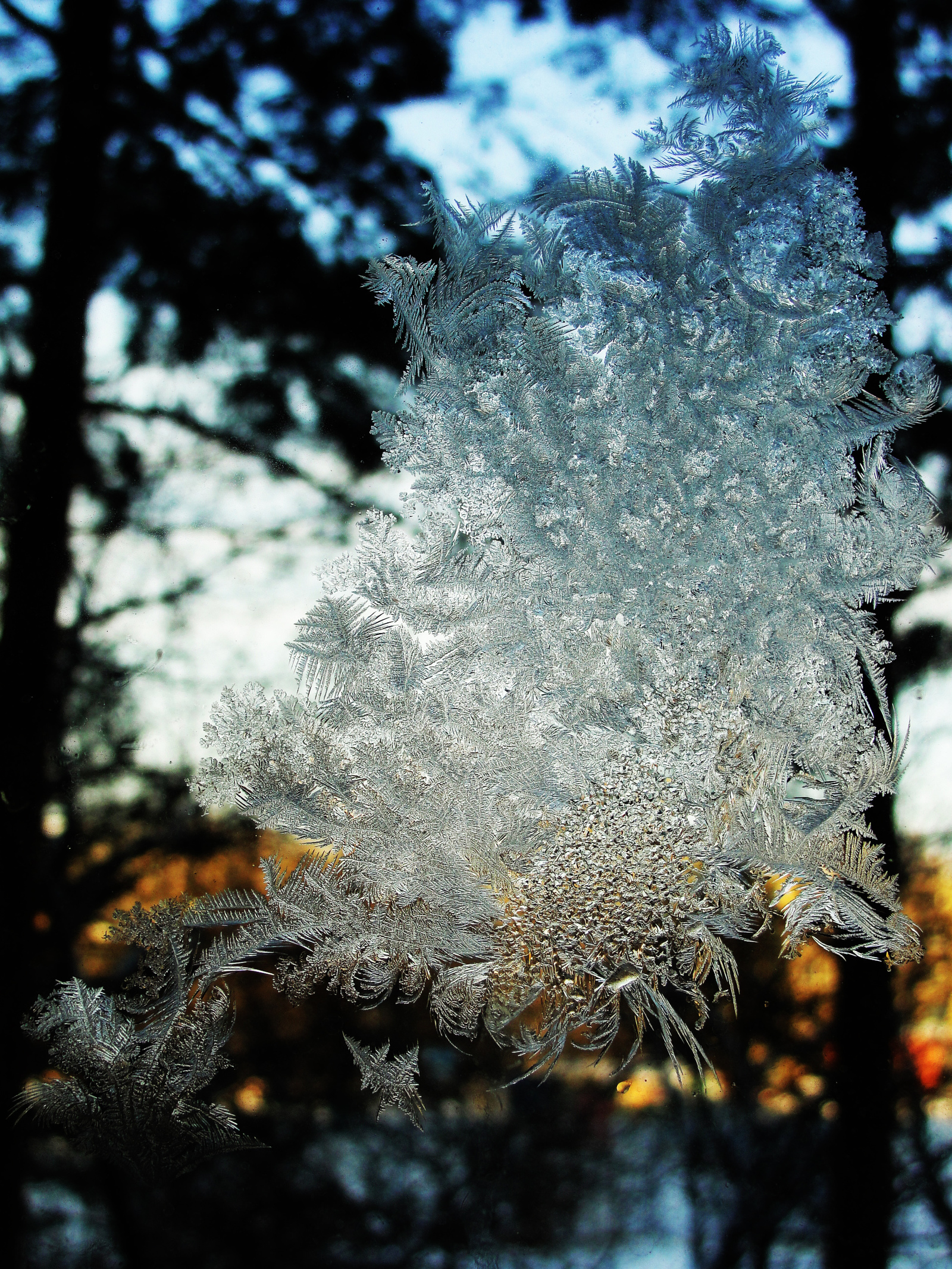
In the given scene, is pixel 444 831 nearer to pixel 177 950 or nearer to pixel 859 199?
pixel 177 950

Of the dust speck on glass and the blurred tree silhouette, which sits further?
the blurred tree silhouette

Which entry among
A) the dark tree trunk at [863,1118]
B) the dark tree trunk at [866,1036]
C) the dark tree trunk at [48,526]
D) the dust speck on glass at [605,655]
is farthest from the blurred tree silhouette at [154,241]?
the dark tree trunk at [863,1118]

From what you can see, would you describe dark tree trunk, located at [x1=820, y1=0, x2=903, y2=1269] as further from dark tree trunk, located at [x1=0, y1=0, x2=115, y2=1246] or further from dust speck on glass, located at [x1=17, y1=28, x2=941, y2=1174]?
dark tree trunk, located at [x1=0, y1=0, x2=115, y2=1246]

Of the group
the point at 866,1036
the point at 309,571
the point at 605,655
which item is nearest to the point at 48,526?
the point at 309,571

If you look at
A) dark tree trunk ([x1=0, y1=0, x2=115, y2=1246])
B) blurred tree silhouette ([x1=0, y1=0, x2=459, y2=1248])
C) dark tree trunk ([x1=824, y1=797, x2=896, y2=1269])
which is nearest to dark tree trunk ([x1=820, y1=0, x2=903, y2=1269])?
dark tree trunk ([x1=824, y1=797, x2=896, y2=1269])

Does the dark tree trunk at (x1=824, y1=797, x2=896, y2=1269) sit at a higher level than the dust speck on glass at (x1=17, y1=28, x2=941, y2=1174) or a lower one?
lower

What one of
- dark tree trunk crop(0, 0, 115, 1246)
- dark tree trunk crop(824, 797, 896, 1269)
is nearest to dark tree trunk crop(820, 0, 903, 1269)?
dark tree trunk crop(824, 797, 896, 1269)

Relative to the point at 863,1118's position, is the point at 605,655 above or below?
above

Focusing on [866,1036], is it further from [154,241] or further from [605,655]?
[154,241]
